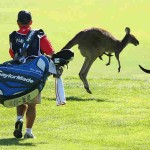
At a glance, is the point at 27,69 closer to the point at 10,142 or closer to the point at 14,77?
the point at 14,77

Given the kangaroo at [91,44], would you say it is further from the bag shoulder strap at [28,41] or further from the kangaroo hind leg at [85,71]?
the bag shoulder strap at [28,41]

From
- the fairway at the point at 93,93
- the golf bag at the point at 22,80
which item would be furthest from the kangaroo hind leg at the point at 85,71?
the golf bag at the point at 22,80

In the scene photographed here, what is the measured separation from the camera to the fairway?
10.6 meters

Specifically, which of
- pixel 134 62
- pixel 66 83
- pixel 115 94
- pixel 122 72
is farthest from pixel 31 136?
pixel 134 62

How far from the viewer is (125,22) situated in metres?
31.5

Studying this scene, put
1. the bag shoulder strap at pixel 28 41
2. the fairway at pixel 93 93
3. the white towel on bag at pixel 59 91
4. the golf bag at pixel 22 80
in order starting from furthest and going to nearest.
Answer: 1. the fairway at pixel 93 93
2. the bag shoulder strap at pixel 28 41
3. the white towel on bag at pixel 59 91
4. the golf bag at pixel 22 80

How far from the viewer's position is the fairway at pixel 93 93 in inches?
416

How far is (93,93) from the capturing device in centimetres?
1775

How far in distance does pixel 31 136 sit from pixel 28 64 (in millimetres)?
1318

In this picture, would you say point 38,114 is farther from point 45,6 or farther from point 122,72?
point 45,6

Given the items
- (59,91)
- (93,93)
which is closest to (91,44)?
(93,93)

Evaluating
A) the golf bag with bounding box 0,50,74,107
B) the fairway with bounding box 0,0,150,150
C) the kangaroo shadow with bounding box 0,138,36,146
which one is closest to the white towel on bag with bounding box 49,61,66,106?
the golf bag with bounding box 0,50,74,107

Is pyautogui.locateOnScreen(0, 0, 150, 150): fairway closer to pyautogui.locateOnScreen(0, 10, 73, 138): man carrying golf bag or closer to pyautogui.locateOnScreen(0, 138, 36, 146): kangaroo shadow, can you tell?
pyautogui.locateOnScreen(0, 138, 36, 146): kangaroo shadow

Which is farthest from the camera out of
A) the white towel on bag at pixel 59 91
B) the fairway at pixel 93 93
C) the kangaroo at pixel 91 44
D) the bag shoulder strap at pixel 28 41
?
the kangaroo at pixel 91 44
